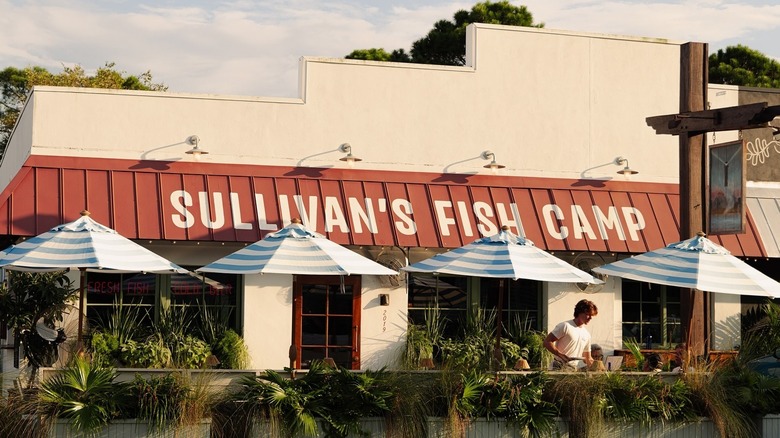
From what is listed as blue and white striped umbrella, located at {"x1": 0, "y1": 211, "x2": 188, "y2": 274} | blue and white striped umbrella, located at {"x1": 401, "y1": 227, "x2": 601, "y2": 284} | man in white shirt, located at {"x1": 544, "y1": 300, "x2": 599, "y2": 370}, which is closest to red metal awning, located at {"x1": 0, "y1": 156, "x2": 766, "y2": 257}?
blue and white striped umbrella, located at {"x1": 0, "y1": 211, "x2": 188, "y2": 274}

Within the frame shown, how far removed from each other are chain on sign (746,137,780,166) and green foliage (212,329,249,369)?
10.9 meters

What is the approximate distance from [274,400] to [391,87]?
9.68m

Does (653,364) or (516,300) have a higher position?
(516,300)

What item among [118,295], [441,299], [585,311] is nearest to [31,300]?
[118,295]

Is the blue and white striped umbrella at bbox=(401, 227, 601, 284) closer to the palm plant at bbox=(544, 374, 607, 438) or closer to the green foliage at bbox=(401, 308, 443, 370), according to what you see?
the palm plant at bbox=(544, 374, 607, 438)

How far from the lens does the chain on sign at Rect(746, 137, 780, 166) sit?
74.9 ft

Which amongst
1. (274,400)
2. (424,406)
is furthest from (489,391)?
(274,400)

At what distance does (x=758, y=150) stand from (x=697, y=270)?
27.3ft

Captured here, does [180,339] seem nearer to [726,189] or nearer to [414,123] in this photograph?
[414,123]

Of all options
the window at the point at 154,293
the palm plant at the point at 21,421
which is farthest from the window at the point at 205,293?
the palm plant at the point at 21,421

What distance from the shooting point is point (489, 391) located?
42.1ft

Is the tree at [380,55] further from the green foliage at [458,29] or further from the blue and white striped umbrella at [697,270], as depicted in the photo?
the blue and white striped umbrella at [697,270]

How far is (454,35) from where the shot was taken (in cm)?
4712

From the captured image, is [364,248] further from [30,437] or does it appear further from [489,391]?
[30,437]
